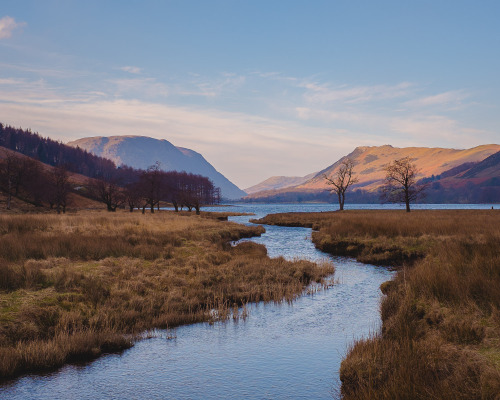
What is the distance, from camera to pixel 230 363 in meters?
9.12

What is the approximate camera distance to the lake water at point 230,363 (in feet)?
25.0

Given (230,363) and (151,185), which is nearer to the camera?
(230,363)

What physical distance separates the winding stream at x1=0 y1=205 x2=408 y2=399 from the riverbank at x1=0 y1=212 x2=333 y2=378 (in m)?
0.71

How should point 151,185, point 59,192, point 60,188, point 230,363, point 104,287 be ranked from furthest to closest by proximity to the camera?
point 60,188
point 151,185
point 59,192
point 104,287
point 230,363

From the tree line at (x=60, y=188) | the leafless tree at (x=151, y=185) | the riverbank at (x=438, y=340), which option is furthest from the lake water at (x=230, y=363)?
the tree line at (x=60, y=188)

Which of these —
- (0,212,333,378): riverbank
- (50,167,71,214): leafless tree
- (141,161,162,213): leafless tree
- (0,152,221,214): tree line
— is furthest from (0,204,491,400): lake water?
(50,167,71,214): leafless tree

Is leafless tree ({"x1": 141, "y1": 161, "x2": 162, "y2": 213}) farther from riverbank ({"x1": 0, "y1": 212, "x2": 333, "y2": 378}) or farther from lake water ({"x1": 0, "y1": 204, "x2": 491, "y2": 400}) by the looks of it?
lake water ({"x1": 0, "y1": 204, "x2": 491, "y2": 400})

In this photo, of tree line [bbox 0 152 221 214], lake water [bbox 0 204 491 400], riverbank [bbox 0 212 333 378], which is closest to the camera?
lake water [bbox 0 204 491 400]

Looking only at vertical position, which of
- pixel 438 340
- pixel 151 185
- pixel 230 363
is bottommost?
pixel 230 363

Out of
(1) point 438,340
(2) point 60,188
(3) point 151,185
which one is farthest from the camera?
(2) point 60,188

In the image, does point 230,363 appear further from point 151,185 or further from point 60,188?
point 60,188

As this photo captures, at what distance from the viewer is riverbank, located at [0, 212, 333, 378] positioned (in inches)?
374

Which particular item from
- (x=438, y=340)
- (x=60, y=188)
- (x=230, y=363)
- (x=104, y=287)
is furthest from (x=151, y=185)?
(x=438, y=340)

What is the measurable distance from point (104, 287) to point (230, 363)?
21.2 feet
